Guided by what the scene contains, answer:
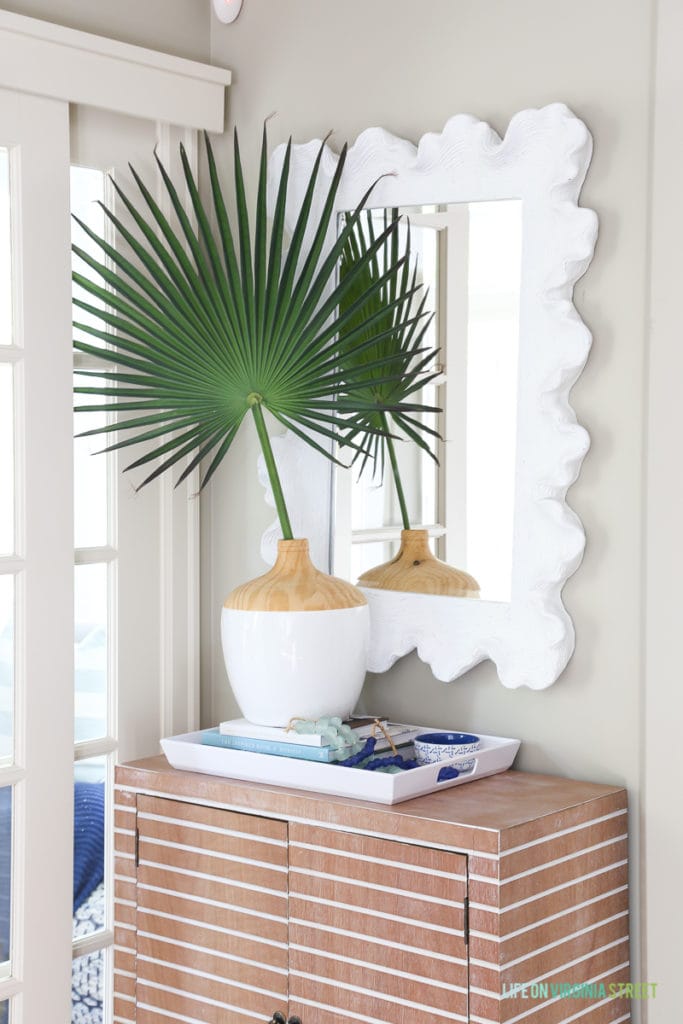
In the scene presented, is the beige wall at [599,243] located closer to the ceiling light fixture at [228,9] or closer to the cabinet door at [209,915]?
the ceiling light fixture at [228,9]

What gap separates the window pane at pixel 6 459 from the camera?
2334mm

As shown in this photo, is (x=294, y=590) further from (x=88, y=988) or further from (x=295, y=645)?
(x=88, y=988)

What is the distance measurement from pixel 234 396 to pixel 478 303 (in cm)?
50

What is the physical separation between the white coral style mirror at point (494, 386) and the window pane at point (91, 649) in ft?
1.79

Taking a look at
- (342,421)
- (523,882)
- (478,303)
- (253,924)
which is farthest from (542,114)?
(253,924)

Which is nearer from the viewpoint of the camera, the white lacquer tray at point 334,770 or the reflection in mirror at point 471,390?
the white lacquer tray at point 334,770

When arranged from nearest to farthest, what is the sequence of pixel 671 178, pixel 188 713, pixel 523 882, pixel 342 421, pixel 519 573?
pixel 523 882, pixel 671 178, pixel 519 573, pixel 342 421, pixel 188 713

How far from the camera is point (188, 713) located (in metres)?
2.71

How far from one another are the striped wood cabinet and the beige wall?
0.13 metres

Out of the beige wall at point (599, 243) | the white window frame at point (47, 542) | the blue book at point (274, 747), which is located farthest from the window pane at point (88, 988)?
the beige wall at point (599, 243)

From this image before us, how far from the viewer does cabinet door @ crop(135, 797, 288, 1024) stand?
2107 mm

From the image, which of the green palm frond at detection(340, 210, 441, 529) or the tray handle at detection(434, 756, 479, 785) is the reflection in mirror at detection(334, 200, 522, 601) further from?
the tray handle at detection(434, 756, 479, 785)

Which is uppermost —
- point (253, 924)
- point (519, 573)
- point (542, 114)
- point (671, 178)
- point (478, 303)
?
point (542, 114)

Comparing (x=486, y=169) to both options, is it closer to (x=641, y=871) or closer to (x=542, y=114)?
(x=542, y=114)
